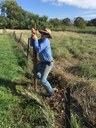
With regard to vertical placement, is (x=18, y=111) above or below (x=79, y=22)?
above

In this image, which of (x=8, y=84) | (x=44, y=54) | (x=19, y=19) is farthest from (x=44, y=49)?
(x=19, y=19)

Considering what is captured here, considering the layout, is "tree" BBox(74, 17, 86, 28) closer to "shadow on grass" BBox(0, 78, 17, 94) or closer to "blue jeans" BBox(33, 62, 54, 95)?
"shadow on grass" BBox(0, 78, 17, 94)

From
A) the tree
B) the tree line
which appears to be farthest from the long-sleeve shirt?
the tree

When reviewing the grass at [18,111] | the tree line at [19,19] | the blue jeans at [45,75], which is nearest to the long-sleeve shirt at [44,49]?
the blue jeans at [45,75]

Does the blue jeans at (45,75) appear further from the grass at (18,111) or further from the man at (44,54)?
the grass at (18,111)

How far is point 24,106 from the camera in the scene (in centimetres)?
830

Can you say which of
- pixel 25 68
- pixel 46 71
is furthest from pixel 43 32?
pixel 25 68

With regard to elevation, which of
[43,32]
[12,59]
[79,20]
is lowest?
[79,20]

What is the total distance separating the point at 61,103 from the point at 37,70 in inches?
66.9

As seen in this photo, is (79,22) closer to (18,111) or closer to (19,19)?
(19,19)

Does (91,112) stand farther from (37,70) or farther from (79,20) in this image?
(79,20)

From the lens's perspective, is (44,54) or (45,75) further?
(45,75)

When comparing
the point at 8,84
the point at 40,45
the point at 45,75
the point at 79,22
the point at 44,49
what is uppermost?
the point at 40,45

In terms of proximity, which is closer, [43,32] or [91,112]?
[91,112]
